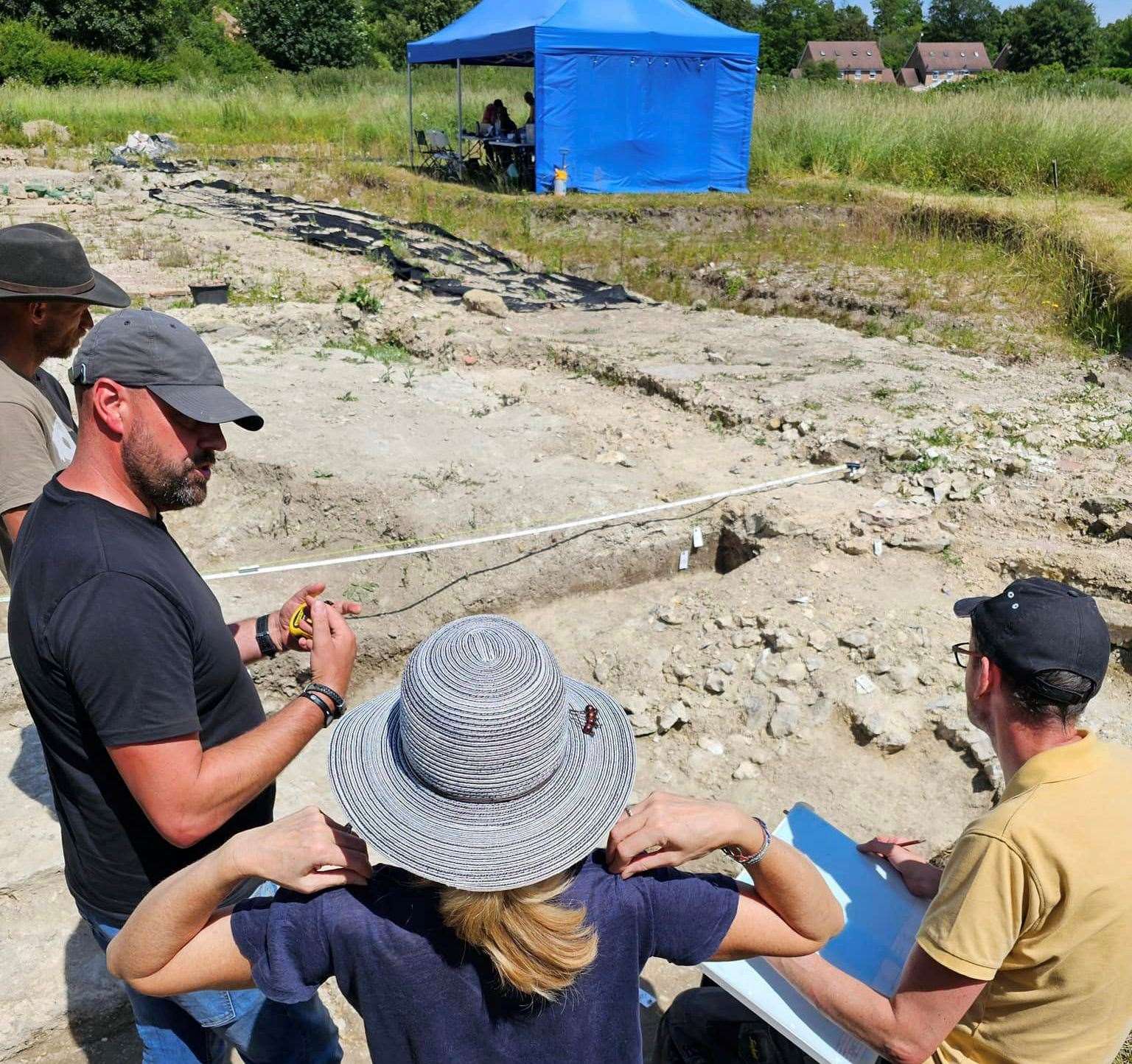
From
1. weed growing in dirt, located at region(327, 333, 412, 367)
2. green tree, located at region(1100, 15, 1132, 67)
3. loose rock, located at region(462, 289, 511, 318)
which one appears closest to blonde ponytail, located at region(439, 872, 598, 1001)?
weed growing in dirt, located at region(327, 333, 412, 367)

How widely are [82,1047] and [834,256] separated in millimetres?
12575

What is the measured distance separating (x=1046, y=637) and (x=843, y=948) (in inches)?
32.9

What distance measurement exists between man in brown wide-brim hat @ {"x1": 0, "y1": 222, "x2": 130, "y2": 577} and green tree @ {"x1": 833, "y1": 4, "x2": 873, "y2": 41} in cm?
10285

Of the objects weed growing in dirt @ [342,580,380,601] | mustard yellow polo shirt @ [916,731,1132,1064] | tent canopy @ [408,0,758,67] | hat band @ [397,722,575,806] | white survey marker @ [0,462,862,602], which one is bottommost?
weed growing in dirt @ [342,580,380,601]

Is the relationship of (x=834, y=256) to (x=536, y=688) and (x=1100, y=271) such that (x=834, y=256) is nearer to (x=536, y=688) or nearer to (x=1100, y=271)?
(x=1100, y=271)

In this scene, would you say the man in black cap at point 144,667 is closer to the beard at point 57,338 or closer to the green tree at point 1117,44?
the beard at point 57,338

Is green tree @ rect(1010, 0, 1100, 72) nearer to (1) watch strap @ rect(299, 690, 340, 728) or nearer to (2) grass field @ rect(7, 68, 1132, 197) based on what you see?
(2) grass field @ rect(7, 68, 1132, 197)

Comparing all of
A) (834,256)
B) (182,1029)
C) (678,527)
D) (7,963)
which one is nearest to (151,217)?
(834,256)

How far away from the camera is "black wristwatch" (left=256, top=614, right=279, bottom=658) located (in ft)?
7.82

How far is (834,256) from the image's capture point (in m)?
12.8

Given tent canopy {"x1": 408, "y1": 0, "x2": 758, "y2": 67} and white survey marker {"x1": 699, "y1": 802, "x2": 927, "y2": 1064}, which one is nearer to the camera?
white survey marker {"x1": 699, "y1": 802, "x2": 927, "y2": 1064}

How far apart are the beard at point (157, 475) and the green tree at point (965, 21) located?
345 feet

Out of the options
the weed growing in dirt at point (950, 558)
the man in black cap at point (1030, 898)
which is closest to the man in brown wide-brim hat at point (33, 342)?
the man in black cap at point (1030, 898)

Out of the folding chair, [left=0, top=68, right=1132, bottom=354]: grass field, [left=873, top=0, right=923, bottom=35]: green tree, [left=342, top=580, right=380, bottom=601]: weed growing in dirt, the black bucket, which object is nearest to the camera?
[left=342, top=580, right=380, bottom=601]: weed growing in dirt
